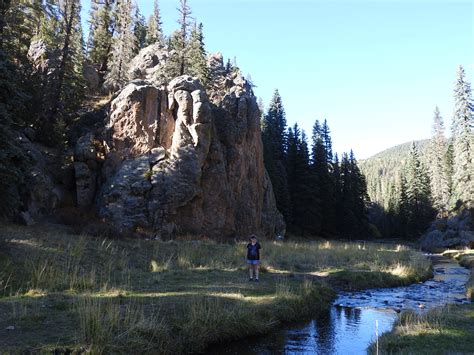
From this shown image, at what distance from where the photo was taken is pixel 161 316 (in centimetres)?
1094

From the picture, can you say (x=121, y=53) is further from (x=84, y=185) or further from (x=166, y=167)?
(x=84, y=185)

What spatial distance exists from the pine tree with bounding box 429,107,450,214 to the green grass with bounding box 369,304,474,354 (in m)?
66.0

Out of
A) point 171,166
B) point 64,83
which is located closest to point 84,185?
point 171,166

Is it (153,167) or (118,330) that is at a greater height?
(153,167)

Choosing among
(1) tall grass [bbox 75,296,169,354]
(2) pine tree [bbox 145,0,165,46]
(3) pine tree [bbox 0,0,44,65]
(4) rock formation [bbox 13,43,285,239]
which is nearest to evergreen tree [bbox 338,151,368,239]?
(4) rock formation [bbox 13,43,285,239]

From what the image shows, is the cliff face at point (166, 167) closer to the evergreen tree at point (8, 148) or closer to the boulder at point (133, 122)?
the boulder at point (133, 122)

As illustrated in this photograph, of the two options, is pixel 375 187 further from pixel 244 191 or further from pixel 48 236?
pixel 48 236

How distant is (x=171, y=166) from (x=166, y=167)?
40 centimetres

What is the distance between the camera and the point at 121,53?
46438 millimetres

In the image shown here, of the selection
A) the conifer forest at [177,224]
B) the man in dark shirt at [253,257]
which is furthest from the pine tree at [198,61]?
the man in dark shirt at [253,257]

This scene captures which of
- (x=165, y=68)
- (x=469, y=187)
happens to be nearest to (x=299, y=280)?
(x=165, y=68)

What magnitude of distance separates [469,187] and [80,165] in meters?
55.2

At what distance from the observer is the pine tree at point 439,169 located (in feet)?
238

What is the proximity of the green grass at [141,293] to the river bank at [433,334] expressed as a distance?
12.7 feet
